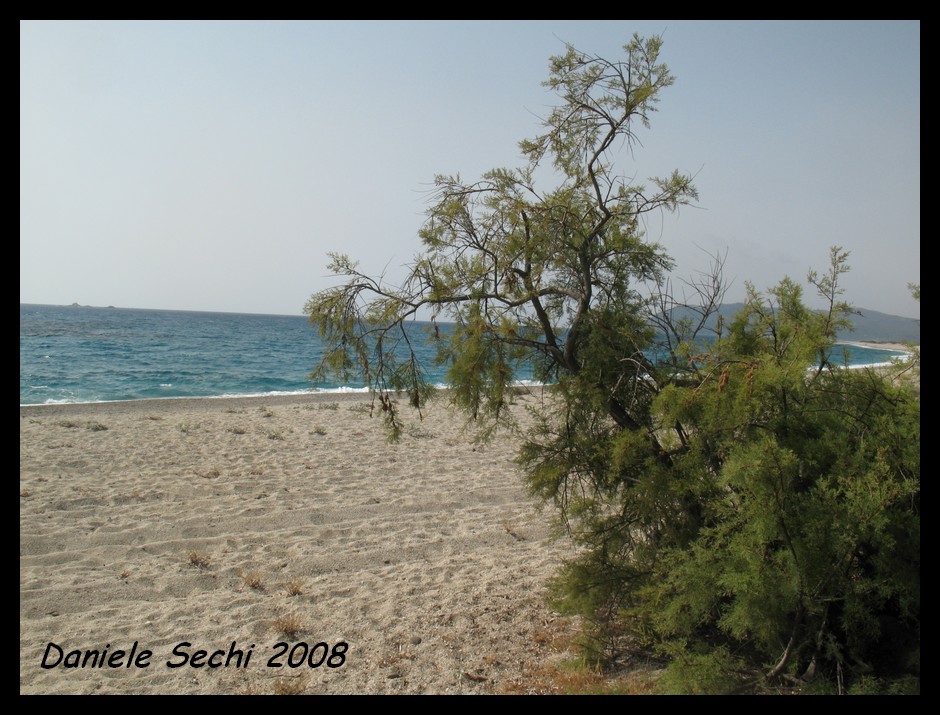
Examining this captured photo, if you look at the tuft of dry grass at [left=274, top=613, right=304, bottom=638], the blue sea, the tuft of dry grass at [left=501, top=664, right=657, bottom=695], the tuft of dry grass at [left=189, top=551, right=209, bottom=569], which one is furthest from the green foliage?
the blue sea

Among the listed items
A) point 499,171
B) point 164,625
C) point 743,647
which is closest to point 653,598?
point 743,647

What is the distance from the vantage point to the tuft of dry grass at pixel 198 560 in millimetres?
6566

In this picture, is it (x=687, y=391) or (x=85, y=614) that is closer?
(x=687, y=391)

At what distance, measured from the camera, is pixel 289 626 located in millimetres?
5203

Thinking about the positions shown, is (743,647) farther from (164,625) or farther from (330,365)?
(164,625)

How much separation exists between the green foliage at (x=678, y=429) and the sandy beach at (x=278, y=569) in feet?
2.83

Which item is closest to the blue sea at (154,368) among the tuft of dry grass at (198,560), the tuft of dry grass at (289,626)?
the tuft of dry grass at (198,560)

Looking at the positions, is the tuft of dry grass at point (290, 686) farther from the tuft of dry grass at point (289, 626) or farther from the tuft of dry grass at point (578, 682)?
the tuft of dry grass at point (578, 682)

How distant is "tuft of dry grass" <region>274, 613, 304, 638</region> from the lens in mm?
5188

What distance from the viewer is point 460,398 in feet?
16.3

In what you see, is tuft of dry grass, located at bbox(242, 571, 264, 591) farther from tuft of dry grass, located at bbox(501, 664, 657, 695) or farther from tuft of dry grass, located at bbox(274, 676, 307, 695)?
tuft of dry grass, located at bbox(501, 664, 657, 695)

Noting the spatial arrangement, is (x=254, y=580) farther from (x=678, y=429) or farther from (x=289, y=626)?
(x=678, y=429)

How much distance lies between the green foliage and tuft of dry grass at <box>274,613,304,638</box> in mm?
1860
